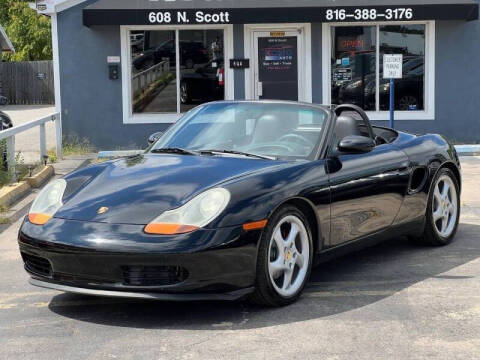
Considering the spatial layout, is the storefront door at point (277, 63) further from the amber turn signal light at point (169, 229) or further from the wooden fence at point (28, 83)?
the wooden fence at point (28, 83)

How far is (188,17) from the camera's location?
15.0 metres

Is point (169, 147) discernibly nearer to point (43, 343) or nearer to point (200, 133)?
point (200, 133)

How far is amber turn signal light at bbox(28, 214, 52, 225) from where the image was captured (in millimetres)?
5148

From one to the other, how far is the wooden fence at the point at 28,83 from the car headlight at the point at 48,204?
106 feet

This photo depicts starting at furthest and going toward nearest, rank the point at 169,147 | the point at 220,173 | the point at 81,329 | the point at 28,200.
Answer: the point at 28,200 → the point at 169,147 → the point at 220,173 → the point at 81,329

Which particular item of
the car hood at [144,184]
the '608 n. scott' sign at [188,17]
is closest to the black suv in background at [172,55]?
the '608 n. scott' sign at [188,17]

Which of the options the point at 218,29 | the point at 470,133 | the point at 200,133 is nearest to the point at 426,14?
the point at 470,133

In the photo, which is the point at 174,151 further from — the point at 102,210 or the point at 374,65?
the point at 374,65

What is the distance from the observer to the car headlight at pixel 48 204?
17.1 feet

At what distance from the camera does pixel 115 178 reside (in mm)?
5488

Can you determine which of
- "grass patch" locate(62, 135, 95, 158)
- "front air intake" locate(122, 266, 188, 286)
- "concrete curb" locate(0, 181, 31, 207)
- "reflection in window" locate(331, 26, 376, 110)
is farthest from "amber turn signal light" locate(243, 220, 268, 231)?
"reflection in window" locate(331, 26, 376, 110)

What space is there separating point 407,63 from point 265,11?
3.17m

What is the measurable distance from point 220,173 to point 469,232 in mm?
3500

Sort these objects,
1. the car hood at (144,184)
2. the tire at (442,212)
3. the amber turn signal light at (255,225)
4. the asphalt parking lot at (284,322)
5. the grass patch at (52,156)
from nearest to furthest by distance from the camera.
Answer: the asphalt parking lot at (284,322), the amber turn signal light at (255,225), the car hood at (144,184), the tire at (442,212), the grass patch at (52,156)
